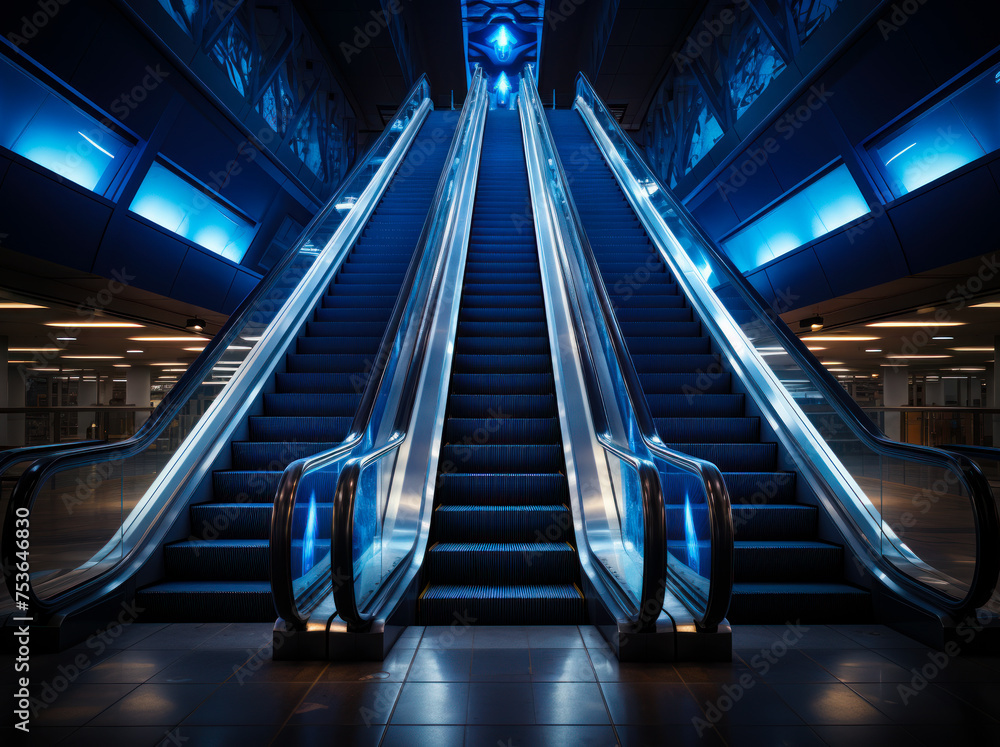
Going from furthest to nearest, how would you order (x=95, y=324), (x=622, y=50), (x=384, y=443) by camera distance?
(x=622, y=50)
(x=95, y=324)
(x=384, y=443)

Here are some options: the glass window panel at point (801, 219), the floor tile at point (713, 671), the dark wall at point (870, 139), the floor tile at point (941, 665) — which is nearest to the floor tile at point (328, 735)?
the floor tile at point (713, 671)

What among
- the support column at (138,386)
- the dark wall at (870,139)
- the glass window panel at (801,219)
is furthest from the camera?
the support column at (138,386)

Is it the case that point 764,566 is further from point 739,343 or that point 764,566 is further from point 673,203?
point 673,203

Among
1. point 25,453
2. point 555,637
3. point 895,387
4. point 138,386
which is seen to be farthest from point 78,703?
point 895,387

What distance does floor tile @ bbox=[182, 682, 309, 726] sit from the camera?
241 centimetres

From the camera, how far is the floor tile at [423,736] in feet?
7.43

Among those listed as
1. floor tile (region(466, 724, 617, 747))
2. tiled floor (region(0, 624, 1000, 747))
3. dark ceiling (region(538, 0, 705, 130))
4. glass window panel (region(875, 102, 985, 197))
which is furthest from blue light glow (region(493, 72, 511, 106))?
floor tile (region(466, 724, 617, 747))

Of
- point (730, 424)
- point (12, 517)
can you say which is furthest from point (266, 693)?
point (730, 424)

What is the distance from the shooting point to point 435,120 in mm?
14367

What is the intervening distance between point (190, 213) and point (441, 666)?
9635 millimetres

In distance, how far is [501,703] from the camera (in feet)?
8.33

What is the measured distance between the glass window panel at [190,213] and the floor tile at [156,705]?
7922mm

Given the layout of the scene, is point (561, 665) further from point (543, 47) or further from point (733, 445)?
point (543, 47)

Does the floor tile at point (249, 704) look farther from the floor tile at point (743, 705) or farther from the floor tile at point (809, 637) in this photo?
the floor tile at point (809, 637)
